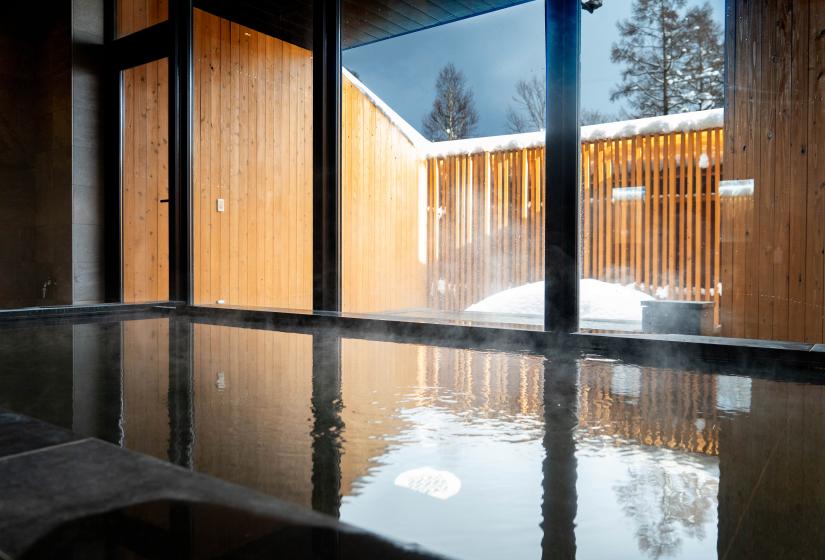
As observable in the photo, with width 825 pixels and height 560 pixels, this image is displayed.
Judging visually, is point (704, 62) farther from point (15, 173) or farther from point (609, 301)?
point (15, 173)

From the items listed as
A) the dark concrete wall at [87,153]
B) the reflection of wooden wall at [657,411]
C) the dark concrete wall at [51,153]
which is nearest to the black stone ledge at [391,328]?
the reflection of wooden wall at [657,411]

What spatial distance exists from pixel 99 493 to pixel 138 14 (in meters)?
4.94

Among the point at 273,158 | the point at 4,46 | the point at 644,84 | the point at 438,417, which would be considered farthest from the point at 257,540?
the point at 4,46

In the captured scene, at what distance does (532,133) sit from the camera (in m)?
2.77

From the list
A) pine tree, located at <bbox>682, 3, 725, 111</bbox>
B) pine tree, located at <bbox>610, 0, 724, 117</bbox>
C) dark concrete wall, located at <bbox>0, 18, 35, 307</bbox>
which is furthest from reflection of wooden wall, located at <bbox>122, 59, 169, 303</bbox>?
pine tree, located at <bbox>682, 3, 725, 111</bbox>

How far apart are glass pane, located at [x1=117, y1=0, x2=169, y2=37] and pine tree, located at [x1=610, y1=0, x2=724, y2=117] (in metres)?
3.48

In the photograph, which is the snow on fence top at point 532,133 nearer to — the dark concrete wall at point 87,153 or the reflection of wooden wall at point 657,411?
the reflection of wooden wall at point 657,411

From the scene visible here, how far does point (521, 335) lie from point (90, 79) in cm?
420

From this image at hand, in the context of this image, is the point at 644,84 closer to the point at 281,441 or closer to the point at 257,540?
the point at 281,441

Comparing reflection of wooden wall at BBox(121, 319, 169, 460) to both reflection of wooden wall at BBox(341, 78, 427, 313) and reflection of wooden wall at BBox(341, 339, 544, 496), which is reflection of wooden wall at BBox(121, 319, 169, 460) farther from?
reflection of wooden wall at BBox(341, 78, 427, 313)

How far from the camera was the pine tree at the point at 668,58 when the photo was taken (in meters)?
2.36

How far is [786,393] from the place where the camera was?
4.55ft

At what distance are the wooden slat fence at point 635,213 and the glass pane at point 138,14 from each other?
10.2ft

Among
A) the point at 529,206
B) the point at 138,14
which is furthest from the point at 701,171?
the point at 138,14
